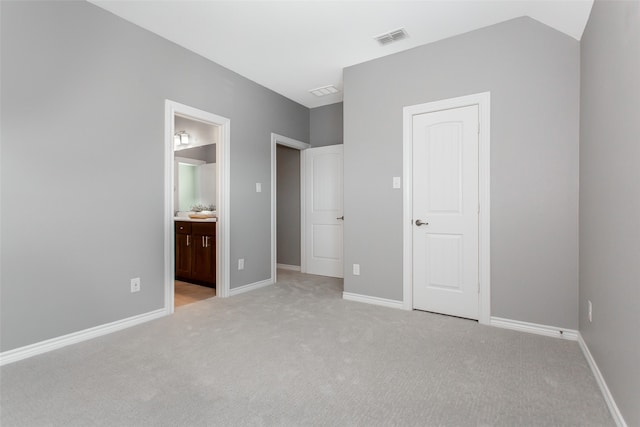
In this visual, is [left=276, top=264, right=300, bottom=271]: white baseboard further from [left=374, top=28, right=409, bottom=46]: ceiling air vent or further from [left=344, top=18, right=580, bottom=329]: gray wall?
[left=374, top=28, right=409, bottom=46]: ceiling air vent

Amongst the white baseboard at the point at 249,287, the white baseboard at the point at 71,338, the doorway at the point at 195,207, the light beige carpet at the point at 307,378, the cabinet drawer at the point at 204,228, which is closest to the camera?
the light beige carpet at the point at 307,378

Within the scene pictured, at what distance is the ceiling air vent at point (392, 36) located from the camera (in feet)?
9.65

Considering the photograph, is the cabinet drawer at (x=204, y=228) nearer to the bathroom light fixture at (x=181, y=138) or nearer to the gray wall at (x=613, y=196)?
the bathroom light fixture at (x=181, y=138)

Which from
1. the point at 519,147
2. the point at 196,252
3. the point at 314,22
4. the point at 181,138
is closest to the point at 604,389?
the point at 519,147

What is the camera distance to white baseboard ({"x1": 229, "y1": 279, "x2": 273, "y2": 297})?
3.81 meters

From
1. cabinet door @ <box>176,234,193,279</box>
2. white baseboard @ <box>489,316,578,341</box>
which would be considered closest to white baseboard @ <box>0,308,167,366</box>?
cabinet door @ <box>176,234,193,279</box>

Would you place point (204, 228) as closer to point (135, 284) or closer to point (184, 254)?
point (184, 254)

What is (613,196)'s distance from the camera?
168 cm

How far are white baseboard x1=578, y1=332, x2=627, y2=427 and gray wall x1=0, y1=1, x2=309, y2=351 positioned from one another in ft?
10.8

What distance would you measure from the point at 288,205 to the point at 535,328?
12.5ft

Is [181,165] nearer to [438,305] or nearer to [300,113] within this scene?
[300,113]

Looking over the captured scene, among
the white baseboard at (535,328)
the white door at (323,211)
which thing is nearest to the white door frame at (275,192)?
the white door at (323,211)

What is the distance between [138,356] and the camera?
2.21 meters

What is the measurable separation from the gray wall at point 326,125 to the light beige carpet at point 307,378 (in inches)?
117
